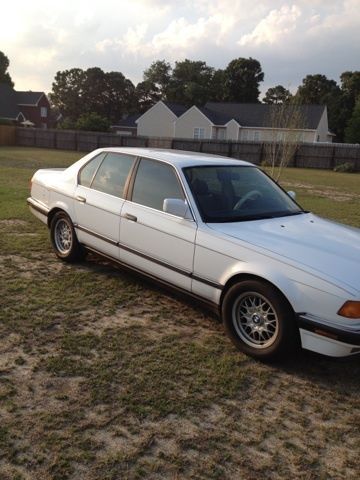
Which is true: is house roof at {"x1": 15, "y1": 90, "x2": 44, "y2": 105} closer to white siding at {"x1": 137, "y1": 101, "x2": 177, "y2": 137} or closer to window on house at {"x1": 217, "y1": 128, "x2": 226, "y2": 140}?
white siding at {"x1": 137, "y1": 101, "x2": 177, "y2": 137}

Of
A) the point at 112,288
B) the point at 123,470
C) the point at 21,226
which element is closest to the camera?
the point at 123,470

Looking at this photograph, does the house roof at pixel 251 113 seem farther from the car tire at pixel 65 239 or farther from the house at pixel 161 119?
the car tire at pixel 65 239

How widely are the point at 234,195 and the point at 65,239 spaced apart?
254cm

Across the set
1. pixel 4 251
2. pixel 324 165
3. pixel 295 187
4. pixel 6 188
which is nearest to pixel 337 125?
pixel 324 165

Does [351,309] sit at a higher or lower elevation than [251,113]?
lower

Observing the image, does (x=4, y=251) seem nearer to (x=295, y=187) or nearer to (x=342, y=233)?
(x=342, y=233)

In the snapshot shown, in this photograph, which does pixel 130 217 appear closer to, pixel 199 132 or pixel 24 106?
pixel 199 132

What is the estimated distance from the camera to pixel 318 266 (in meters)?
3.46

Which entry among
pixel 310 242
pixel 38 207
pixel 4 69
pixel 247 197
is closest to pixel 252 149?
pixel 38 207

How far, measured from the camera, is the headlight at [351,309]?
128 inches

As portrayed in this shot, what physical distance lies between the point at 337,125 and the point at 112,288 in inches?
2620

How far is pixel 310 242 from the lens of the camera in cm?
386

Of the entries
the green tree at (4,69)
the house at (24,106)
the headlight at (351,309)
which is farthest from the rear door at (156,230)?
the green tree at (4,69)

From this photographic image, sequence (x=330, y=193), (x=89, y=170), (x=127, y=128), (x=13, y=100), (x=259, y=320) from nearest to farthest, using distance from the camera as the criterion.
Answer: (x=259, y=320)
(x=89, y=170)
(x=330, y=193)
(x=127, y=128)
(x=13, y=100)
